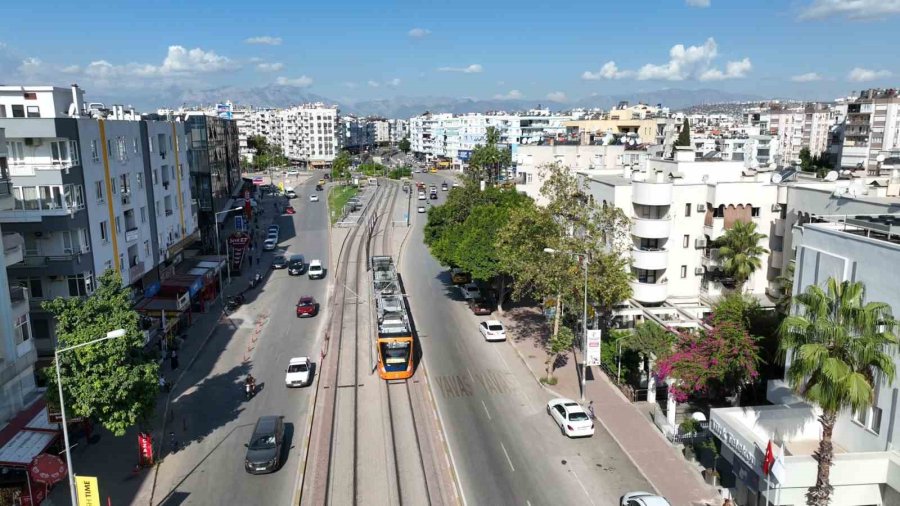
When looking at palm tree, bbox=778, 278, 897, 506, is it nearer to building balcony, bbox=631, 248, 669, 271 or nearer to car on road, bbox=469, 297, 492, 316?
building balcony, bbox=631, 248, 669, 271

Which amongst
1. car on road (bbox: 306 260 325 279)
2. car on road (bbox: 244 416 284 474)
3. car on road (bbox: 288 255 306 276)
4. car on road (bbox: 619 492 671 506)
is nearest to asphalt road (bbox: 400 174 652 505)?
car on road (bbox: 619 492 671 506)

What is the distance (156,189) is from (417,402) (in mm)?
27462

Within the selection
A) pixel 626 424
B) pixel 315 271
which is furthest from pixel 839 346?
pixel 315 271

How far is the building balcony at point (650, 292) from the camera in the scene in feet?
133

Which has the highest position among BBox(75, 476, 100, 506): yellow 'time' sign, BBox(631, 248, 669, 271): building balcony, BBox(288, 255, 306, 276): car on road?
BBox(631, 248, 669, 271): building balcony

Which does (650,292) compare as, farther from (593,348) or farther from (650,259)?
(593,348)

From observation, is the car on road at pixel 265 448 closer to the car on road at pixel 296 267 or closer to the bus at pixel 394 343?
the bus at pixel 394 343

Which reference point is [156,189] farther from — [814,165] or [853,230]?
[814,165]

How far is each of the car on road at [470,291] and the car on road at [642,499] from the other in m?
30.1

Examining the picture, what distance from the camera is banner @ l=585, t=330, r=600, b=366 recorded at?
3216 centimetres

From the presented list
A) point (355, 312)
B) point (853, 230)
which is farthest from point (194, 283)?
point (853, 230)

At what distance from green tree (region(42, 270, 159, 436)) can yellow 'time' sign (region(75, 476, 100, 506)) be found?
4.14 metres

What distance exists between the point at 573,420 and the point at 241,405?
1731 centimetres

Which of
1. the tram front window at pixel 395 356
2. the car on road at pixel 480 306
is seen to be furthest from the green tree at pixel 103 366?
the car on road at pixel 480 306
